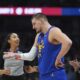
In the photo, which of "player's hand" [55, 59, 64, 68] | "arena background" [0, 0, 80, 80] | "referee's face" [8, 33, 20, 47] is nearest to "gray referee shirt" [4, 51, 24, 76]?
"referee's face" [8, 33, 20, 47]

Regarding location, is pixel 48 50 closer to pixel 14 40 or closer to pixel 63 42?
pixel 63 42

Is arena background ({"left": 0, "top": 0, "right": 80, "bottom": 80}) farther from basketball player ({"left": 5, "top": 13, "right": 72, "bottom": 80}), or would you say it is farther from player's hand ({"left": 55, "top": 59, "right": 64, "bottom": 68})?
player's hand ({"left": 55, "top": 59, "right": 64, "bottom": 68})

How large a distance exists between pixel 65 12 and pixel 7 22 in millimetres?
1963

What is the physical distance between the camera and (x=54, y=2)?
9.27m

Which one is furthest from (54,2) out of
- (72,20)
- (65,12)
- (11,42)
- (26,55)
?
(26,55)

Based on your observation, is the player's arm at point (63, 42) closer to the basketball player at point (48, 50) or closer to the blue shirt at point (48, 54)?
the basketball player at point (48, 50)

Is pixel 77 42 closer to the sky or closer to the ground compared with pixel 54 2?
closer to the ground

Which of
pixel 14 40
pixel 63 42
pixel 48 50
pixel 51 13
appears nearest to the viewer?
pixel 63 42

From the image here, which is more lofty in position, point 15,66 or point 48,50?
point 48,50

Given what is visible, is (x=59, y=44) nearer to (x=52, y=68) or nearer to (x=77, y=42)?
(x=52, y=68)

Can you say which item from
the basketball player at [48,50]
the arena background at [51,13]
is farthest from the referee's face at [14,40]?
the arena background at [51,13]

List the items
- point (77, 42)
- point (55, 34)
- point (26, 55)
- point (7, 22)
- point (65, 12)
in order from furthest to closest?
1. point (7, 22)
2. point (77, 42)
3. point (65, 12)
4. point (26, 55)
5. point (55, 34)

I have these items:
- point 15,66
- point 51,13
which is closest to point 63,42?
point 15,66

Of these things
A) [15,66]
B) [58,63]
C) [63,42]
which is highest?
[63,42]
